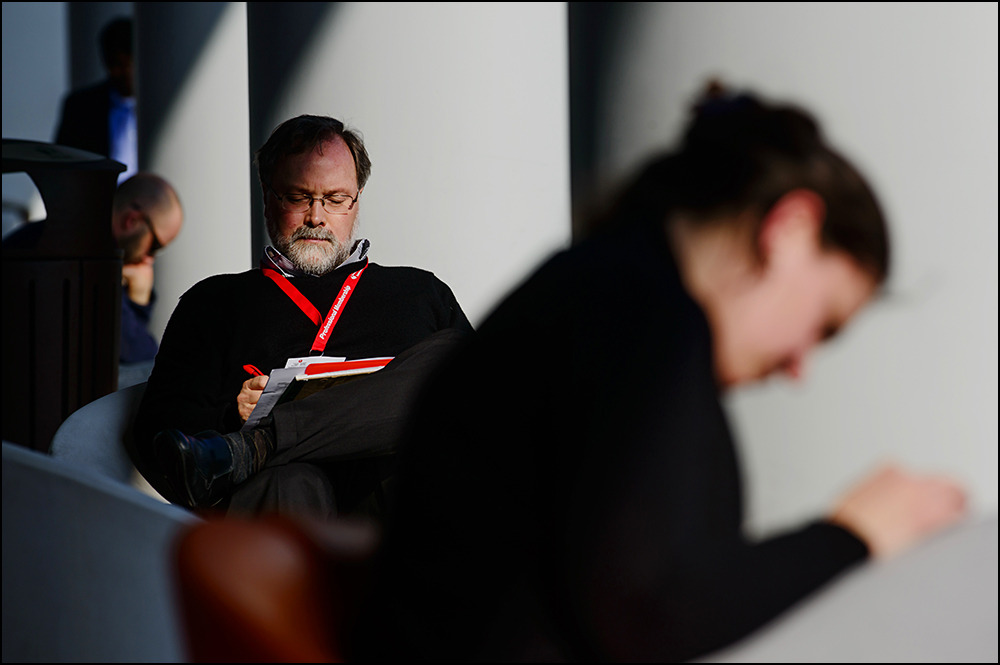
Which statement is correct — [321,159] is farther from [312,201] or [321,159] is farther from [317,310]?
[317,310]

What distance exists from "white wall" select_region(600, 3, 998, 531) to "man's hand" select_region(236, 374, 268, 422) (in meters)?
1.33

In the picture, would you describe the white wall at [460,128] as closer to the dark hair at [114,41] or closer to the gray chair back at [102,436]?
the gray chair back at [102,436]

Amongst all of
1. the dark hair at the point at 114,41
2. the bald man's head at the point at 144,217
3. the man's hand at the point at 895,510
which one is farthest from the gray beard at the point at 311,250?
the dark hair at the point at 114,41

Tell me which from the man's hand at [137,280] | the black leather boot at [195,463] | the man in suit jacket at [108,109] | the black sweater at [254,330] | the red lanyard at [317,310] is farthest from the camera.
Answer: the man in suit jacket at [108,109]

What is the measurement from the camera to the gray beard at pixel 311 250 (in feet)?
8.75

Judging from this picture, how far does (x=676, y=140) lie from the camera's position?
1.02 m

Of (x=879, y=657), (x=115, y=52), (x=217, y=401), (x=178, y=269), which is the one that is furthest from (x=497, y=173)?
(x=115, y=52)

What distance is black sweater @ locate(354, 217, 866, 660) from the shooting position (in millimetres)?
890

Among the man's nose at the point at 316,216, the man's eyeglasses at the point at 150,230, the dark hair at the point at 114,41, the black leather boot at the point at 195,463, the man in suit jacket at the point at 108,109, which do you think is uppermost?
the dark hair at the point at 114,41

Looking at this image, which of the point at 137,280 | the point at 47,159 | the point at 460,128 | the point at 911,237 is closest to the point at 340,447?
the point at 460,128

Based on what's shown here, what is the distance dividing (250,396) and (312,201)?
610 millimetres

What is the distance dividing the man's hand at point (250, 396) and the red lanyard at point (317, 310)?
0.90ft

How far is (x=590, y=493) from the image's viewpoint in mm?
899

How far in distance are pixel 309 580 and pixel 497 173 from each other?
202 cm
